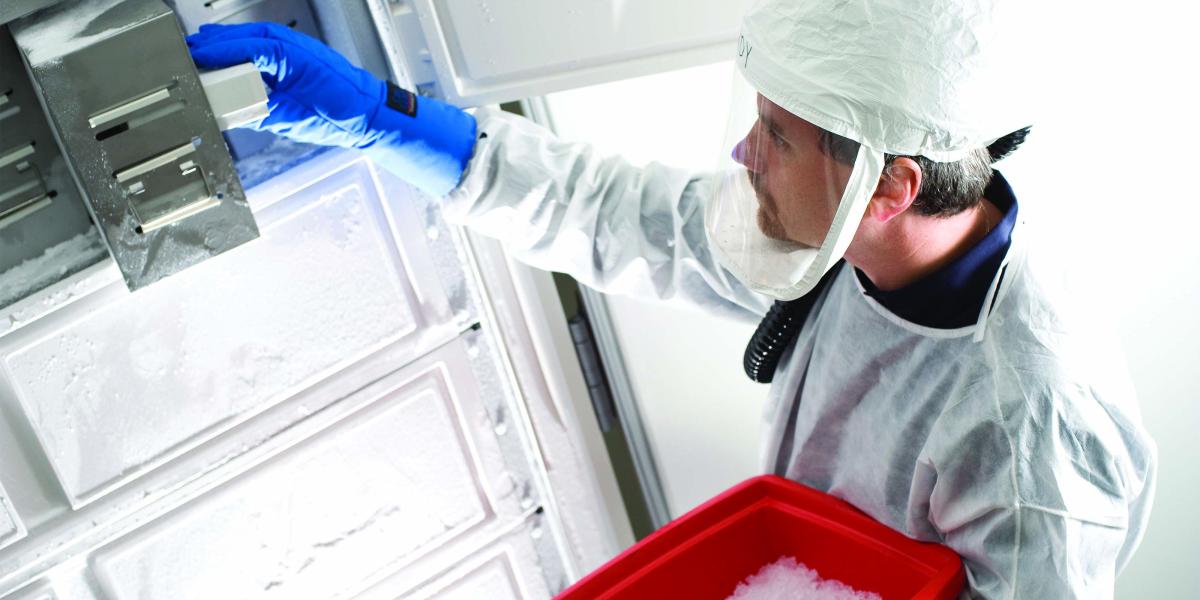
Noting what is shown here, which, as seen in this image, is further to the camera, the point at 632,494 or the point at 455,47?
the point at 632,494

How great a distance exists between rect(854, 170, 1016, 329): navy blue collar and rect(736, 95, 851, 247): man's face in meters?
0.14

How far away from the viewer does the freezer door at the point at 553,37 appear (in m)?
1.14

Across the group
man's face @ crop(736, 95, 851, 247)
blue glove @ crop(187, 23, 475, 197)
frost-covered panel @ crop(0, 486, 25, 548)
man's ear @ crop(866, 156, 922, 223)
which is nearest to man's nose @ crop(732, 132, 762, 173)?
man's face @ crop(736, 95, 851, 247)

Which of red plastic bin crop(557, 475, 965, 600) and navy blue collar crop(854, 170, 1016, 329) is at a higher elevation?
navy blue collar crop(854, 170, 1016, 329)

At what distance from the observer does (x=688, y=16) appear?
114cm

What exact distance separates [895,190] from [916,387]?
252 mm

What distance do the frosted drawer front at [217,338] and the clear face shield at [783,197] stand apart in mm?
466

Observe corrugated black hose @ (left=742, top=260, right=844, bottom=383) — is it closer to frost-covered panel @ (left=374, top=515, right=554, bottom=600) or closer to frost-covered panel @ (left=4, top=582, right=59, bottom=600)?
frost-covered panel @ (left=374, top=515, right=554, bottom=600)

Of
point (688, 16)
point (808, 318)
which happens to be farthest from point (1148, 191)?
point (688, 16)

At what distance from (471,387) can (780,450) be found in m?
0.45

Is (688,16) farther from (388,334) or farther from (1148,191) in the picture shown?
(1148,191)

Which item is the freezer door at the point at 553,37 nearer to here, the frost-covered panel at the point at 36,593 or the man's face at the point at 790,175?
the man's face at the point at 790,175

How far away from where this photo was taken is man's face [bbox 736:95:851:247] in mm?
1026

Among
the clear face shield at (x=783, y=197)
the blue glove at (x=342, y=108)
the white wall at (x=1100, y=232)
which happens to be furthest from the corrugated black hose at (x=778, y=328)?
the blue glove at (x=342, y=108)
